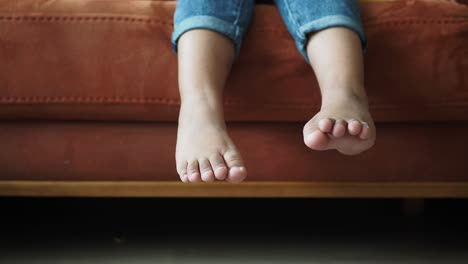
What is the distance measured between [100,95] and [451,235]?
687 mm

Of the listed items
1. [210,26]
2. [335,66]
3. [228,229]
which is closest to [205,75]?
[210,26]

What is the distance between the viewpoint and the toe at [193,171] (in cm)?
74

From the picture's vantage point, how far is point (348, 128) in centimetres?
73

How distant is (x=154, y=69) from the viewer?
2.90 feet

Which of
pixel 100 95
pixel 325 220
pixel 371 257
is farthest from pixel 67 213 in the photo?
pixel 371 257

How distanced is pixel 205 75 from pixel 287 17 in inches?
6.4

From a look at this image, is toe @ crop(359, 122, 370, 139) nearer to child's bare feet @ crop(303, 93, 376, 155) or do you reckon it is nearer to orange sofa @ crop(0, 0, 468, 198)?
child's bare feet @ crop(303, 93, 376, 155)

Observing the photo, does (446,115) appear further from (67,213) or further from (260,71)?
(67,213)

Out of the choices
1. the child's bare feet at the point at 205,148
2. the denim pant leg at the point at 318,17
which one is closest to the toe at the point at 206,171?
the child's bare feet at the point at 205,148

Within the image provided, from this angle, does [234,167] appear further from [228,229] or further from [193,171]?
[228,229]

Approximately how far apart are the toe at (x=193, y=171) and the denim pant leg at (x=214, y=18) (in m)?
0.21

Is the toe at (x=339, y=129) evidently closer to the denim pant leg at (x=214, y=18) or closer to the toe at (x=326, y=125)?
the toe at (x=326, y=125)

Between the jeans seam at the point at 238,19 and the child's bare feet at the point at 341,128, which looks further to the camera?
the jeans seam at the point at 238,19

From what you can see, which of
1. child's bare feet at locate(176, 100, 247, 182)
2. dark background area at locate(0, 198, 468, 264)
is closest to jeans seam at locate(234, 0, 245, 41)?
child's bare feet at locate(176, 100, 247, 182)
